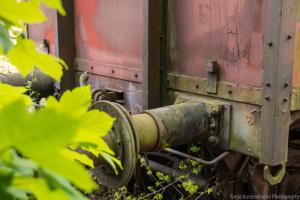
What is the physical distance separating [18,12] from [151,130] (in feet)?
6.74

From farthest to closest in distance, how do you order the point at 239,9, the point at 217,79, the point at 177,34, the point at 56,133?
the point at 177,34, the point at 217,79, the point at 239,9, the point at 56,133

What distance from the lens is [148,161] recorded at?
350cm

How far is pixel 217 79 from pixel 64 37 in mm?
1890

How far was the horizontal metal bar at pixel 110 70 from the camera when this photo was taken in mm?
3367

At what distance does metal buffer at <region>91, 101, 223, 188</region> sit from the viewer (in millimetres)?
2412

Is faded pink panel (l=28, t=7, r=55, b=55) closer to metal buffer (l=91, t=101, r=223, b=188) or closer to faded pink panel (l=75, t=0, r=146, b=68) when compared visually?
faded pink panel (l=75, t=0, r=146, b=68)

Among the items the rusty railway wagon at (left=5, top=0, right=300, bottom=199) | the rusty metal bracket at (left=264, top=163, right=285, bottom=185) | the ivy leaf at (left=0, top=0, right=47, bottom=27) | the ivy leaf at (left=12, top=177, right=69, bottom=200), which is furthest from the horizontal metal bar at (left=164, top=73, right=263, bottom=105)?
the ivy leaf at (left=12, top=177, right=69, bottom=200)

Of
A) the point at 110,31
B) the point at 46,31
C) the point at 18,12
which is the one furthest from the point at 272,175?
the point at 46,31

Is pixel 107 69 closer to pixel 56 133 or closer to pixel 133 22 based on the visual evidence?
pixel 133 22

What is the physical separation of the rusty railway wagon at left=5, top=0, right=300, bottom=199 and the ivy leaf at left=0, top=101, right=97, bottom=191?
1946mm

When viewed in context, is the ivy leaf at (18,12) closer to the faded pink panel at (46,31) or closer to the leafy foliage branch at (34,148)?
the leafy foliage branch at (34,148)

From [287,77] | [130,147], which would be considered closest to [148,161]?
[130,147]

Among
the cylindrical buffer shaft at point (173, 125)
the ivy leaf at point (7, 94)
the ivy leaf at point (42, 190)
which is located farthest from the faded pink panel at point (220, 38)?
the ivy leaf at point (42, 190)

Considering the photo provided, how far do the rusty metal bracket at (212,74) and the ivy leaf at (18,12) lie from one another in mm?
2220
